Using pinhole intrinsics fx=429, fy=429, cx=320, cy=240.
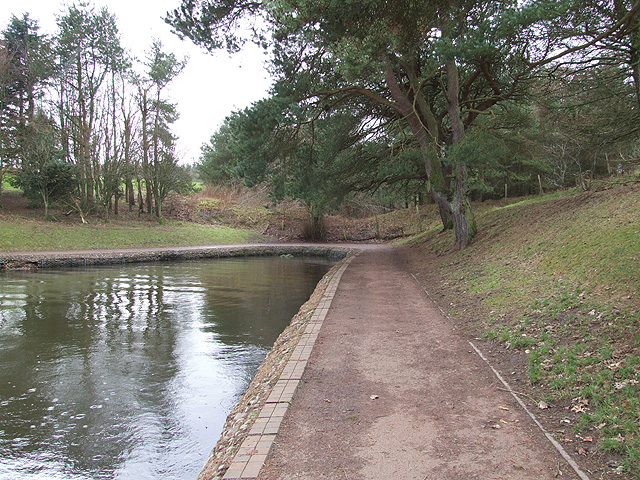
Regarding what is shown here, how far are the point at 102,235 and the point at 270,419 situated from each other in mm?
23315

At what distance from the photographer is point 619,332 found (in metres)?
4.62

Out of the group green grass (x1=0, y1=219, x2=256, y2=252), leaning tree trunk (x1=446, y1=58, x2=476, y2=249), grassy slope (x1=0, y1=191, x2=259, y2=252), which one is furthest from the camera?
grassy slope (x1=0, y1=191, x2=259, y2=252)

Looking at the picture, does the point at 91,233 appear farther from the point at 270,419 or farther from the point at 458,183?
the point at 270,419

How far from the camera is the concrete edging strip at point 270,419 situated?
2.86 m

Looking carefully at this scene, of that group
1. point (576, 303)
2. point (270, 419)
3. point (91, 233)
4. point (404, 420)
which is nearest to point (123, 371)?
point (270, 419)

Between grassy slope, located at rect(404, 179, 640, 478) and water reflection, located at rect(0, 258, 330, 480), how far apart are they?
11.7 ft

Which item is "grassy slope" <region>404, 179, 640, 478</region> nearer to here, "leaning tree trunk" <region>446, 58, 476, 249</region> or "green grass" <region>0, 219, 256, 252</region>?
"leaning tree trunk" <region>446, 58, 476, 249</region>

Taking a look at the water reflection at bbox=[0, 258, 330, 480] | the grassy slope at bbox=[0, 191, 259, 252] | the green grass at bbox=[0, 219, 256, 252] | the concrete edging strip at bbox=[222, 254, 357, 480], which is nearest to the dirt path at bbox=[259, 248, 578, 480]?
the concrete edging strip at bbox=[222, 254, 357, 480]

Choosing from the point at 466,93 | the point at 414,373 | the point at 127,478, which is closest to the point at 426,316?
the point at 414,373

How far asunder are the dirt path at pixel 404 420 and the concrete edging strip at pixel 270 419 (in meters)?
0.06

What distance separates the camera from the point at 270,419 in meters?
3.54

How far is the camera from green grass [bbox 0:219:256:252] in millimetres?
20219

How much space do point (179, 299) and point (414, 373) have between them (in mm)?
8908

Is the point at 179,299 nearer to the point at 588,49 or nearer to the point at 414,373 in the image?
the point at 414,373
